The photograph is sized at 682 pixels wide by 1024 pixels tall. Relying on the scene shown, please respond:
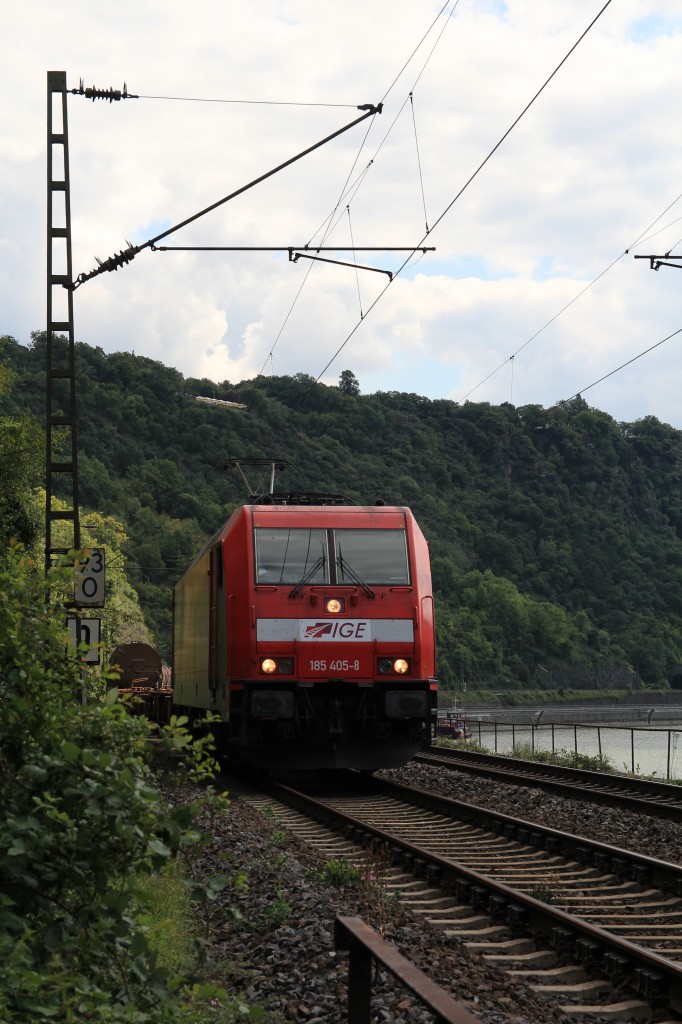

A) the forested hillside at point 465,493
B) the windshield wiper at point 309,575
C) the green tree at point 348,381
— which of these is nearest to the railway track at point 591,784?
the windshield wiper at point 309,575

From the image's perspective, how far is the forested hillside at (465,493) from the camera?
93.3m

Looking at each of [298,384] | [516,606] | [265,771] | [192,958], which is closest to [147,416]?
[298,384]

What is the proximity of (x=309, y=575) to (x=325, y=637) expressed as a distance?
87 cm

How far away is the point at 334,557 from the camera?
17.2 meters

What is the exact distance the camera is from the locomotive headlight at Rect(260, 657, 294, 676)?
16453 millimetres

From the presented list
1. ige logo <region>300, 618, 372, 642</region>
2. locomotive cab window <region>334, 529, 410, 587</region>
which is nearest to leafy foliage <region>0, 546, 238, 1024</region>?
ige logo <region>300, 618, 372, 642</region>

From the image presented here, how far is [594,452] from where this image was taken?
348 ft

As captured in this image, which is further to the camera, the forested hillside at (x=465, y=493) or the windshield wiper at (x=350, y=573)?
the forested hillside at (x=465, y=493)

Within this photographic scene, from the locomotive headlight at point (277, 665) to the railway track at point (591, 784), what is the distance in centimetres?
386

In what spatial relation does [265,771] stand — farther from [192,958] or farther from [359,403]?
[359,403]

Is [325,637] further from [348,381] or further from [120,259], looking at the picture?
[348,381]

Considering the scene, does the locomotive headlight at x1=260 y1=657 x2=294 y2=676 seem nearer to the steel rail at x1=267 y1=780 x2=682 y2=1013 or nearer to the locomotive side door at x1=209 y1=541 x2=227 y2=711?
the locomotive side door at x1=209 y1=541 x2=227 y2=711

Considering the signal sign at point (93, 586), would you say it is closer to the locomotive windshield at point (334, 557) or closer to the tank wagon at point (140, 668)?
the locomotive windshield at point (334, 557)

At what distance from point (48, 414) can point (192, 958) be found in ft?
41.2
